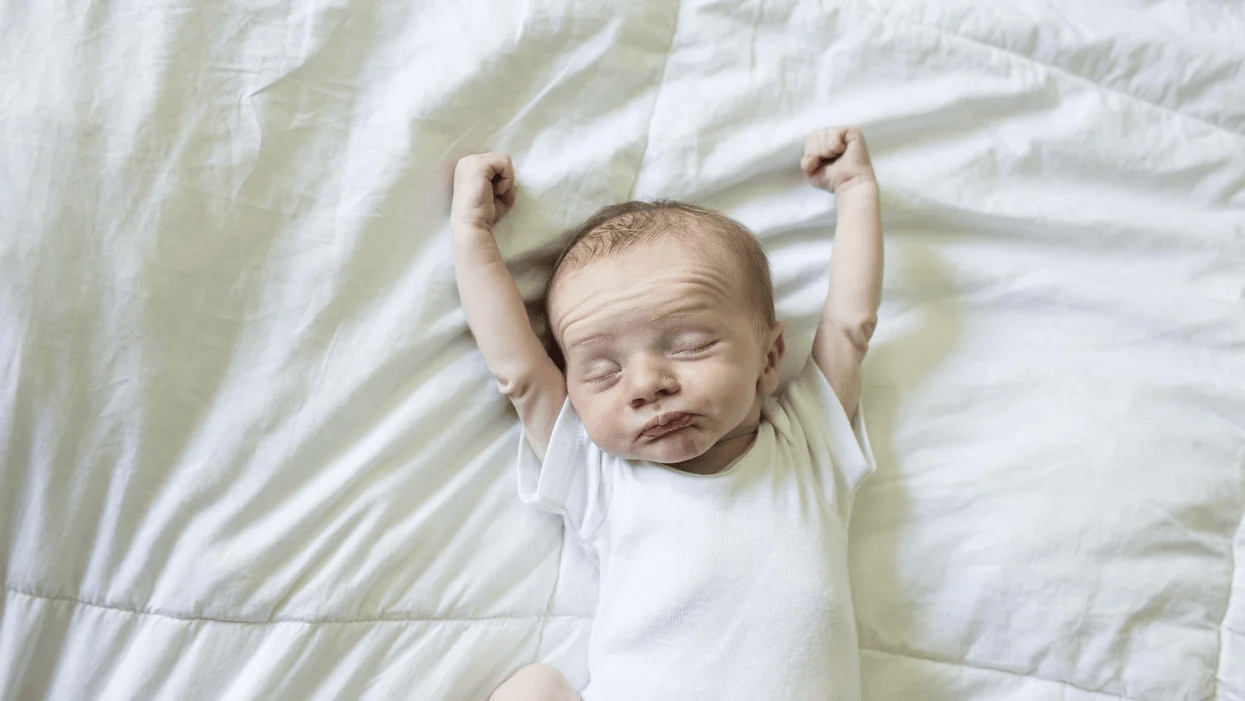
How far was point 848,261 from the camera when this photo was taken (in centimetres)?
99

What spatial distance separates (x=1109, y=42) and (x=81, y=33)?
41.6 inches

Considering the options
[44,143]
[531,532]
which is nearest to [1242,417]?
[531,532]

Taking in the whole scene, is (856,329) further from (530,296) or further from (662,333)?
(530,296)

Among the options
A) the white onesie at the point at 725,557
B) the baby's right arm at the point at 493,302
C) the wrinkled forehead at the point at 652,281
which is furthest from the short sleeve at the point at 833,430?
the baby's right arm at the point at 493,302

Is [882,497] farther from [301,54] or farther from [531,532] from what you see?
[301,54]

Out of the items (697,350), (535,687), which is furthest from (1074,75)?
(535,687)

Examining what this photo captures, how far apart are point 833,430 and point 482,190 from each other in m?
0.43

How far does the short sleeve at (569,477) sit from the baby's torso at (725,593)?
0.02 metres

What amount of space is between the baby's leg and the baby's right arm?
8.5 inches

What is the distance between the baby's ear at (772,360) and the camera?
0.98 m

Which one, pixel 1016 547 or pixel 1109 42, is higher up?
pixel 1109 42

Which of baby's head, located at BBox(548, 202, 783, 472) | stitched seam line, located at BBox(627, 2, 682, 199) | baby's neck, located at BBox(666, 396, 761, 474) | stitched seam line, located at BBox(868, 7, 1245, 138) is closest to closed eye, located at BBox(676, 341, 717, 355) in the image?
baby's head, located at BBox(548, 202, 783, 472)

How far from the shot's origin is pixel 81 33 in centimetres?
83

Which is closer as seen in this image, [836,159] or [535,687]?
[535,687]
